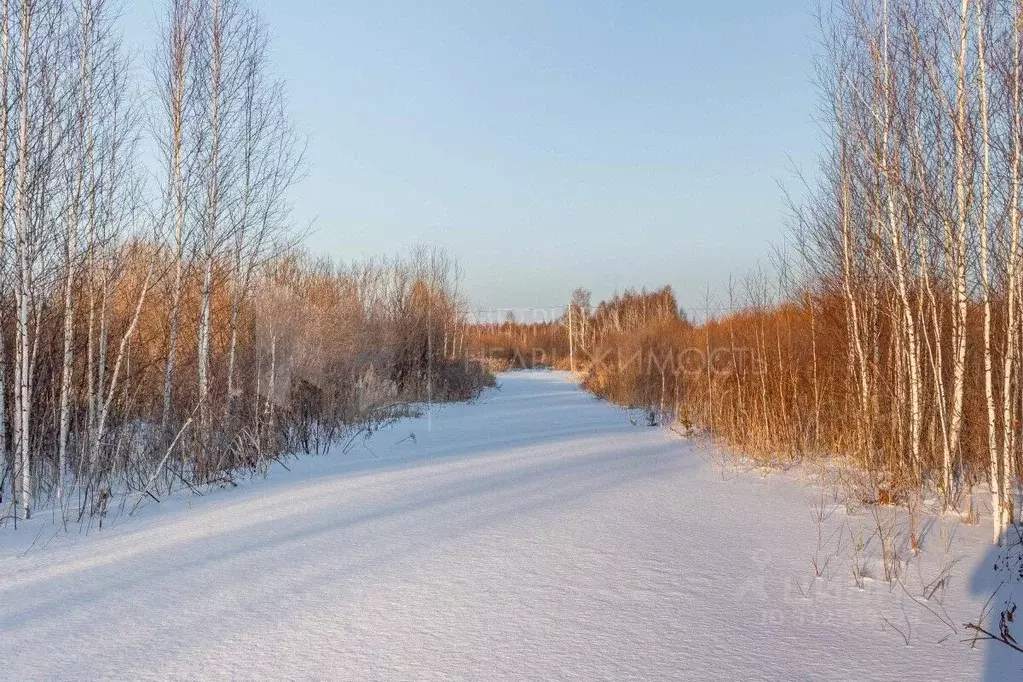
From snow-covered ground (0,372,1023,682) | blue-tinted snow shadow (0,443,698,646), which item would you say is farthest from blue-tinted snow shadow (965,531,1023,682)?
blue-tinted snow shadow (0,443,698,646)

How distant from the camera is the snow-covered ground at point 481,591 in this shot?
2338mm

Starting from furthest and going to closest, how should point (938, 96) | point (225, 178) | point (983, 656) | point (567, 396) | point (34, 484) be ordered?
point (567, 396), point (225, 178), point (34, 484), point (938, 96), point (983, 656)

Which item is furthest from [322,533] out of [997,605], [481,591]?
[997,605]

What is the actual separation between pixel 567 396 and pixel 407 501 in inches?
483

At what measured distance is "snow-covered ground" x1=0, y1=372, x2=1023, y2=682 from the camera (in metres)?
2.34

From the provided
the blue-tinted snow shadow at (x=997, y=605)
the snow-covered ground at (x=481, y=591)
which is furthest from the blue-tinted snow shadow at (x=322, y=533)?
the blue-tinted snow shadow at (x=997, y=605)

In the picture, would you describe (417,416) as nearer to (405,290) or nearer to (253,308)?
(253,308)

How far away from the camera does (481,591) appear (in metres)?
3.01

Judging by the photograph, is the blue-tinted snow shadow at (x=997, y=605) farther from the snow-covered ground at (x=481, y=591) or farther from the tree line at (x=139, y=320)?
the tree line at (x=139, y=320)

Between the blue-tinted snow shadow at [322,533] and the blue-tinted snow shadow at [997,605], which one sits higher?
the blue-tinted snow shadow at [322,533]

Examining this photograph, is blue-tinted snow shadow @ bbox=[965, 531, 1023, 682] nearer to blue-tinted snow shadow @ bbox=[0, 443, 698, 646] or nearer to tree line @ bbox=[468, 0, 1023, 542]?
tree line @ bbox=[468, 0, 1023, 542]

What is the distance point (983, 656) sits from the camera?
95.1 inches

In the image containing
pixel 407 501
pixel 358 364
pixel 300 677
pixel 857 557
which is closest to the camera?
pixel 300 677

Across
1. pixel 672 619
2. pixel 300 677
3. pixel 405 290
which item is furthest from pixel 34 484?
pixel 405 290
